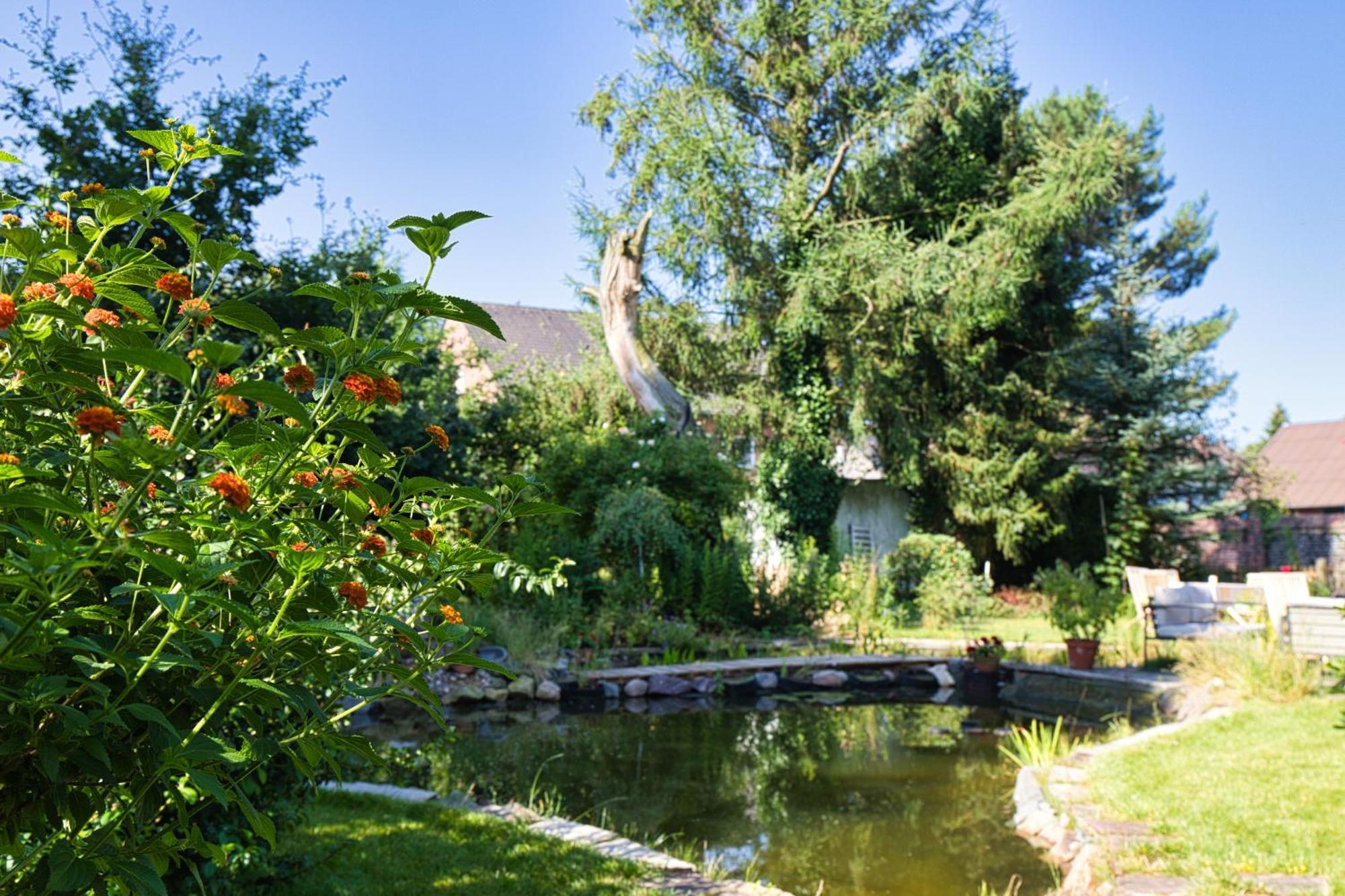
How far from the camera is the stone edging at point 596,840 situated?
340 cm

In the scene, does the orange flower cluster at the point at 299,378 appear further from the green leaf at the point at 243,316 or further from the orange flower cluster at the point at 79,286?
the orange flower cluster at the point at 79,286

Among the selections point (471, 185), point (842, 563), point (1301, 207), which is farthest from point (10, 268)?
point (1301, 207)

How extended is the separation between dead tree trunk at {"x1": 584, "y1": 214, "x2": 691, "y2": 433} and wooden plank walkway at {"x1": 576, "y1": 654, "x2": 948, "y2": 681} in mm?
4961

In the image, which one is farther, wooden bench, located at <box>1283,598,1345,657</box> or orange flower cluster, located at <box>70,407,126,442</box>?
wooden bench, located at <box>1283,598,1345,657</box>

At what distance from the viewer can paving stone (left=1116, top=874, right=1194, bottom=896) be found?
10.6 feet

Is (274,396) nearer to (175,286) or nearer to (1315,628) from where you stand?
(175,286)

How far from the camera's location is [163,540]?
0.95 metres

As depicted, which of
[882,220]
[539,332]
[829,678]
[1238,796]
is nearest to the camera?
[1238,796]

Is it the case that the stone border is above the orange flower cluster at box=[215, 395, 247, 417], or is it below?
below

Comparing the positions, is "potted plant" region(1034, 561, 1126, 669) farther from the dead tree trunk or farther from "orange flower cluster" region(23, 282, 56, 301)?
"orange flower cluster" region(23, 282, 56, 301)

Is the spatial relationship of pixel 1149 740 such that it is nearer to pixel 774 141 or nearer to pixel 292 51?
pixel 292 51

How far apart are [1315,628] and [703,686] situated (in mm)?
4954

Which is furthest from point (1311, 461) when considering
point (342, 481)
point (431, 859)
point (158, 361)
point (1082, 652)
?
point (158, 361)

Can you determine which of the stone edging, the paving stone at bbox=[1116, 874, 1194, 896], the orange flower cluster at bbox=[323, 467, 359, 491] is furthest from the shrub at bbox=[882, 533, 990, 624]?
the orange flower cluster at bbox=[323, 467, 359, 491]
